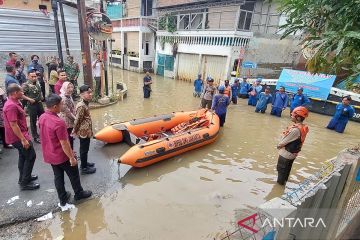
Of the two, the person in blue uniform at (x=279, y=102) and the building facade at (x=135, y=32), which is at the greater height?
the building facade at (x=135, y=32)

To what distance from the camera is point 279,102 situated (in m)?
10.4

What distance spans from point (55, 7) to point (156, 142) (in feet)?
23.2

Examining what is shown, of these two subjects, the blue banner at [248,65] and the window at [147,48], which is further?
the window at [147,48]

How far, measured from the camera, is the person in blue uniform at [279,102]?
33.6 ft

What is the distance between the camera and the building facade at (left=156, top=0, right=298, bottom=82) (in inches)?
592

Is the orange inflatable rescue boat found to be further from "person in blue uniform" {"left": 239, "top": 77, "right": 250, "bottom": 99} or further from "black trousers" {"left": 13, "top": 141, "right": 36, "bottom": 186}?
"person in blue uniform" {"left": 239, "top": 77, "right": 250, "bottom": 99}

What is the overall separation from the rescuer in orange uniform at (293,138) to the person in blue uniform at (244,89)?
893cm

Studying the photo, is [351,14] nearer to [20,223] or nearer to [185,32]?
[20,223]

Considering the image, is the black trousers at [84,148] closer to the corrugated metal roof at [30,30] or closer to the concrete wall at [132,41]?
the corrugated metal roof at [30,30]

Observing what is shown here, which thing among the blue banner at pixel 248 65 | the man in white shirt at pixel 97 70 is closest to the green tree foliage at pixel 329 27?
the man in white shirt at pixel 97 70

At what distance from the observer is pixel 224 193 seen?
485cm

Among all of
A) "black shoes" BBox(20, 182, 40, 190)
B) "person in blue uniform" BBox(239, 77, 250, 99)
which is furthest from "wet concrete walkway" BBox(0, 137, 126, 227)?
"person in blue uniform" BBox(239, 77, 250, 99)

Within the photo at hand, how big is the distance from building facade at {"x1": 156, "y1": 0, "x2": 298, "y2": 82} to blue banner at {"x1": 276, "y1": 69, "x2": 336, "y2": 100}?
3351 millimetres

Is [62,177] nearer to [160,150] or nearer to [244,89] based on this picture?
[160,150]
